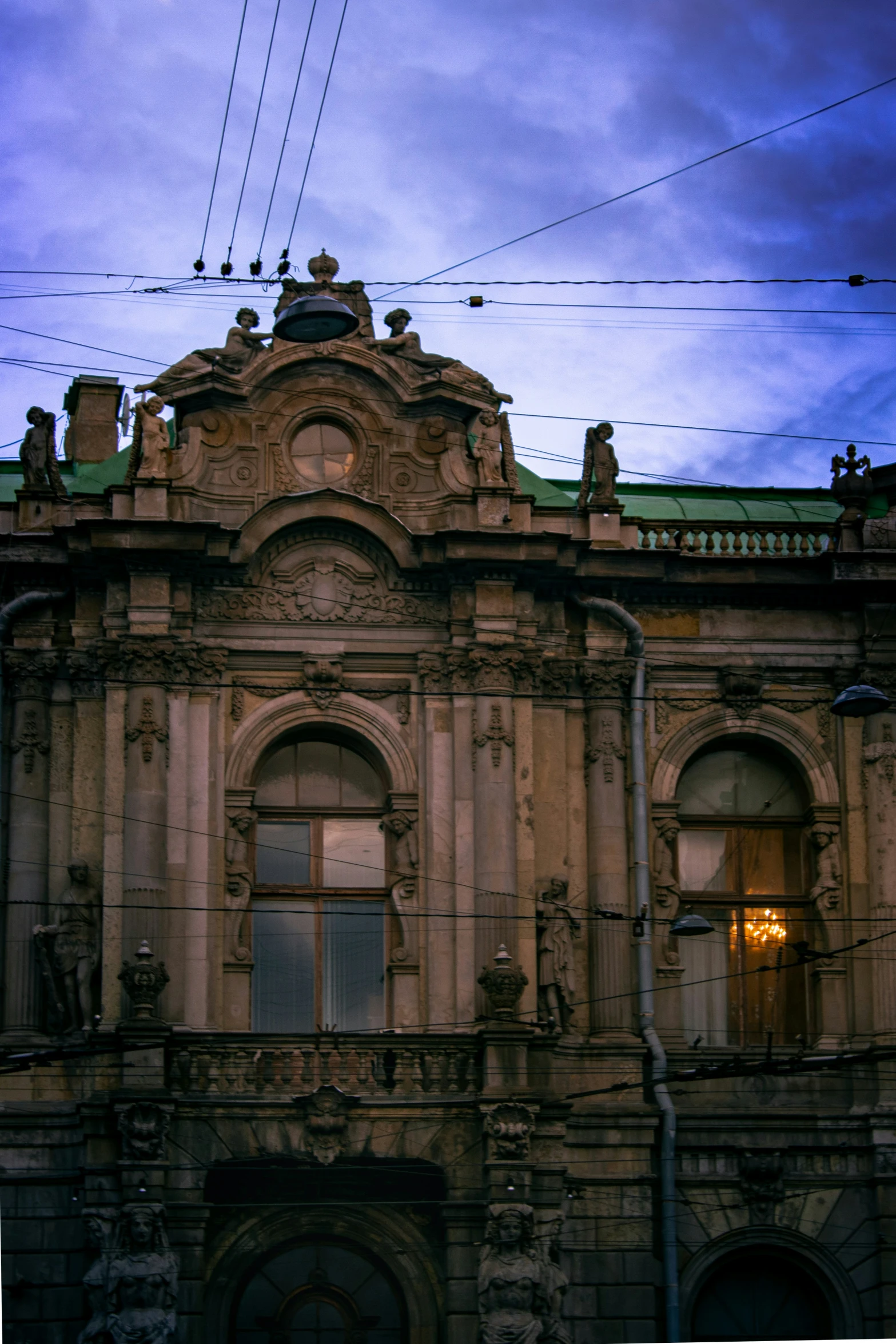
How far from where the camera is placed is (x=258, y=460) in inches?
1232

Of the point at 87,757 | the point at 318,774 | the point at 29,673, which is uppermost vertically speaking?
the point at 29,673

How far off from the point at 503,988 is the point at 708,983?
3.82 meters

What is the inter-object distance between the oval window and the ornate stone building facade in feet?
0.16

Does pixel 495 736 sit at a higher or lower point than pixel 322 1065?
higher

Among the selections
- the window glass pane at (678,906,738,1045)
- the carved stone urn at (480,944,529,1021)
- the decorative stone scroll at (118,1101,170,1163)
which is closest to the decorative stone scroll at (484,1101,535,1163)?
the carved stone urn at (480,944,529,1021)

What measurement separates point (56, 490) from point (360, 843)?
575 centimetres

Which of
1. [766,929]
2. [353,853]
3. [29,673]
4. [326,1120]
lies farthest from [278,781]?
[766,929]

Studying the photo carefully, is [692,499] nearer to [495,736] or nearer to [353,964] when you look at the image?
[495,736]

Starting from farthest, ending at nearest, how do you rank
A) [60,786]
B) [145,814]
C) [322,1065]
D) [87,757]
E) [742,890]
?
1. [742,890]
2. [87,757]
3. [60,786]
4. [145,814]
5. [322,1065]

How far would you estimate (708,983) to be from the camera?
30969 millimetres

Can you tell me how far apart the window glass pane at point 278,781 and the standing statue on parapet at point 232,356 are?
15.6 ft

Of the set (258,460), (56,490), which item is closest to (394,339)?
(258,460)

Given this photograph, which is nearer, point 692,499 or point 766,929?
point 766,929

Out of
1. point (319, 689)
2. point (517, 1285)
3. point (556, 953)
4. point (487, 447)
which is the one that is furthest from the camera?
point (487, 447)
